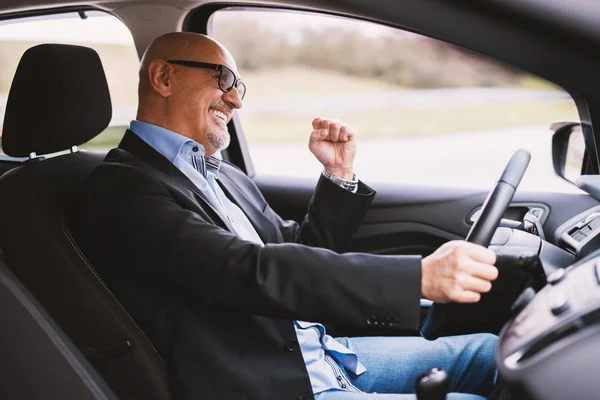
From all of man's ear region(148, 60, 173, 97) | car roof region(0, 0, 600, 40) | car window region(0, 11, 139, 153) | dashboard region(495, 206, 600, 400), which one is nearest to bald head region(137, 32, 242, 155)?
man's ear region(148, 60, 173, 97)

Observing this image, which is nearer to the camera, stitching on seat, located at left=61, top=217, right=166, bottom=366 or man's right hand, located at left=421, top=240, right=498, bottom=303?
man's right hand, located at left=421, top=240, right=498, bottom=303

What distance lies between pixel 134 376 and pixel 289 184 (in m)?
1.29

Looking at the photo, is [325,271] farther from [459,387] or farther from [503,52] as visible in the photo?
[459,387]

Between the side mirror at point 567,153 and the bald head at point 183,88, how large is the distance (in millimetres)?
919

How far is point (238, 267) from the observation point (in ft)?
4.61

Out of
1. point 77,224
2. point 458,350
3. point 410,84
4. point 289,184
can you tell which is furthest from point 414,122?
point 77,224

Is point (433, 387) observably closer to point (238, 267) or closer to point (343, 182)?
point (238, 267)

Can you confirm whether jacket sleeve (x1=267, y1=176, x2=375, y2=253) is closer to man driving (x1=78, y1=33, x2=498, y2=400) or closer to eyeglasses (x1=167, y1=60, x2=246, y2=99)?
man driving (x1=78, y1=33, x2=498, y2=400)

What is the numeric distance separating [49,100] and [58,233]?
39 centimetres

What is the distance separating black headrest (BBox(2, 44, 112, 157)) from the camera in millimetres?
1826

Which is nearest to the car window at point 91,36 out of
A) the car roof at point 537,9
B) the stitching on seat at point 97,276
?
the stitching on seat at point 97,276

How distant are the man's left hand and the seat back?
2.08 feet

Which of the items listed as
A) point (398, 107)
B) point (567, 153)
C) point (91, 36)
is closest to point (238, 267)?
point (567, 153)

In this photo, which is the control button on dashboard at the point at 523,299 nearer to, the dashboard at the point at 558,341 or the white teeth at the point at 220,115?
the dashboard at the point at 558,341
